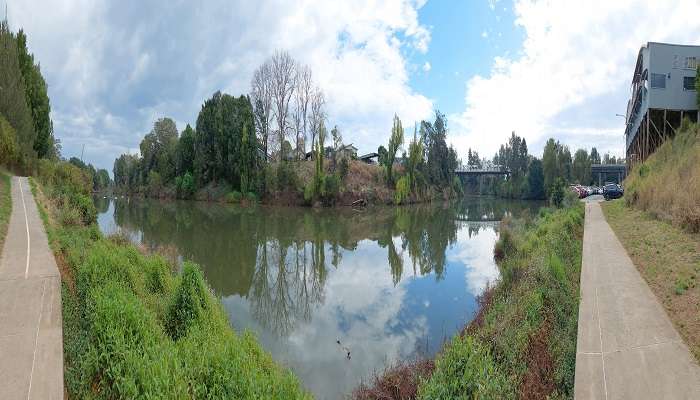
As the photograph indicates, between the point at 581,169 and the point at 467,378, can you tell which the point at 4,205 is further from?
the point at 581,169

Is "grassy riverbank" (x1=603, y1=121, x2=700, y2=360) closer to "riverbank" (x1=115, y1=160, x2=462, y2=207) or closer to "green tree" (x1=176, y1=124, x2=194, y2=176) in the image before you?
"riverbank" (x1=115, y1=160, x2=462, y2=207)

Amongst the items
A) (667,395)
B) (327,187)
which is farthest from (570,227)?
(327,187)

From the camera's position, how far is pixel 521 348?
5.48 meters

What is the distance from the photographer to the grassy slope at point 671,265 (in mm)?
6145

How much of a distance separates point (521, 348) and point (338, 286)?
745cm

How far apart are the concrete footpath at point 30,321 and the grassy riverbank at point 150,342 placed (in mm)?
238

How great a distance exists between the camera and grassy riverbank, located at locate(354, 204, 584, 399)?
179 inches

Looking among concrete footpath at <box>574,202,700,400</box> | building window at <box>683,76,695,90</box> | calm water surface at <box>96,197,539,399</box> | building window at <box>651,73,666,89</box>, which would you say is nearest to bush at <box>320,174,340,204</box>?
calm water surface at <box>96,197,539,399</box>

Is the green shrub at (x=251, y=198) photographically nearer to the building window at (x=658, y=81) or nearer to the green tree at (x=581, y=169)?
the building window at (x=658, y=81)

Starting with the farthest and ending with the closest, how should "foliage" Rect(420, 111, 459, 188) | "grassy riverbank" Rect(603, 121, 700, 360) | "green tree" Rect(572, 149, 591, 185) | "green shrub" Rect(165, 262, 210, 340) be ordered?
"green tree" Rect(572, 149, 591, 185)
"foliage" Rect(420, 111, 459, 188)
"grassy riverbank" Rect(603, 121, 700, 360)
"green shrub" Rect(165, 262, 210, 340)

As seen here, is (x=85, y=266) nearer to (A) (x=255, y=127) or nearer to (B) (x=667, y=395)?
(B) (x=667, y=395)

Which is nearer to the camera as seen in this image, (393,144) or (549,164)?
(393,144)

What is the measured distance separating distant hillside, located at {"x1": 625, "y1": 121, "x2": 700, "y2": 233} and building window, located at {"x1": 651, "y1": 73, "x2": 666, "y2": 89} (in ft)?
10.5

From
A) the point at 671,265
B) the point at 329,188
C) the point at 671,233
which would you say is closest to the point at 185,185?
the point at 329,188
